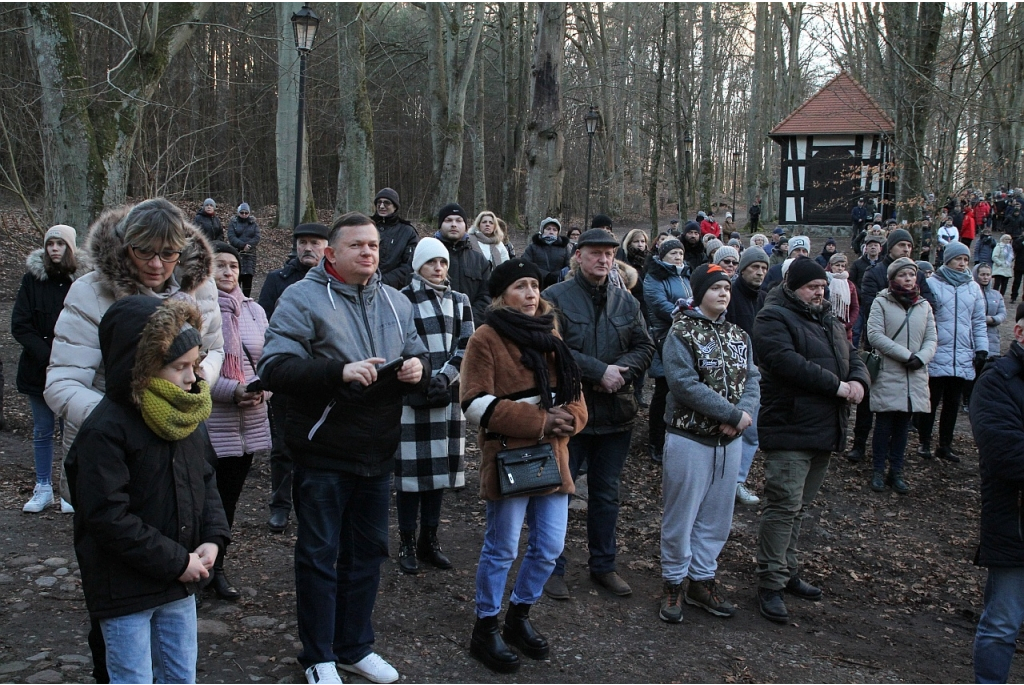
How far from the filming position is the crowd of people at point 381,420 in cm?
277

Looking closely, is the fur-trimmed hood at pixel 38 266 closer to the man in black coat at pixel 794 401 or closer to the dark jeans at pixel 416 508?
the dark jeans at pixel 416 508

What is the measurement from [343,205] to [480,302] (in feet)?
53.1

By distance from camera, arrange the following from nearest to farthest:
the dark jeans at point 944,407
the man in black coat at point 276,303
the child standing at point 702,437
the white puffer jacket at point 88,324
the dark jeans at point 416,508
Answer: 1. the white puffer jacket at point 88,324
2. the child standing at point 702,437
3. the dark jeans at point 416,508
4. the man in black coat at point 276,303
5. the dark jeans at point 944,407

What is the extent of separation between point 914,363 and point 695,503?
12.1 feet

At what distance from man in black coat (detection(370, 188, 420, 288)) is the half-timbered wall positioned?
86.0 feet

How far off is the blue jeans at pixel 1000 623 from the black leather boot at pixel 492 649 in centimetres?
216

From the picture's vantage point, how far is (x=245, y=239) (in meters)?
16.4

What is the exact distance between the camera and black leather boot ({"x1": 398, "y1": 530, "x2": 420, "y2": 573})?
5.14 meters

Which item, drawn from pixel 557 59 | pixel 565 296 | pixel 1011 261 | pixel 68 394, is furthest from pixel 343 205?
pixel 68 394

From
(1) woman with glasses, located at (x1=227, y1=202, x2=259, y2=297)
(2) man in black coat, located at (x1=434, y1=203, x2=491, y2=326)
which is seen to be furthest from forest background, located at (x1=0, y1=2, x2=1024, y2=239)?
(2) man in black coat, located at (x1=434, y1=203, x2=491, y2=326)

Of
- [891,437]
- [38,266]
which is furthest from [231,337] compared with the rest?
[891,437]

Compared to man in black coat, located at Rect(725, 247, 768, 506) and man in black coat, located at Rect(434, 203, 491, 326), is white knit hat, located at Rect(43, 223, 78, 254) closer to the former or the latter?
man in black coat, located at Rect(434, 203, 491, 326)

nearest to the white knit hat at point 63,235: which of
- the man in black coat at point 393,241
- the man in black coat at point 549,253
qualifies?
the man in black coat at point 393,241

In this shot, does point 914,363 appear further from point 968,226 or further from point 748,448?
point 968,226
